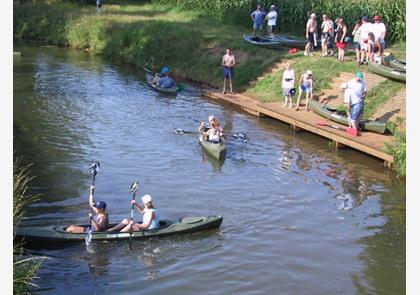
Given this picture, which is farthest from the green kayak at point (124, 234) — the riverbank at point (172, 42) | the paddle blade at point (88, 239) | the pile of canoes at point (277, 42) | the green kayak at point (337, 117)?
the pile of canoes at point (277, 42)

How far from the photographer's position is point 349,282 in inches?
452

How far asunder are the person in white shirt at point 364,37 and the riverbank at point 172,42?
1.77 ft

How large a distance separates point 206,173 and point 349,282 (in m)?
6.80

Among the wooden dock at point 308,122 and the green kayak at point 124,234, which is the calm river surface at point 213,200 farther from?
the wooden dock at point 308,122

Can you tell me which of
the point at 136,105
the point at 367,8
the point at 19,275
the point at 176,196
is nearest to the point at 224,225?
the point at 176,196

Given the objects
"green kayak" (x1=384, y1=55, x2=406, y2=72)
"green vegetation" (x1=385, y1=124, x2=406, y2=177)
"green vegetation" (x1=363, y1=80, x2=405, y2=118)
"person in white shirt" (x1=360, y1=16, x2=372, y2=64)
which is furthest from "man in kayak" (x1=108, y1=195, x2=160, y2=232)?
"person in white shirt" (x1=360, y1=16, x2=372, y2=64)

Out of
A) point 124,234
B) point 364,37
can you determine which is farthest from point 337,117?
point 124,234

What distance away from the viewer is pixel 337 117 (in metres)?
21.0

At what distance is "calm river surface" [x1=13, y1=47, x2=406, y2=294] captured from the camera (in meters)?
11.5

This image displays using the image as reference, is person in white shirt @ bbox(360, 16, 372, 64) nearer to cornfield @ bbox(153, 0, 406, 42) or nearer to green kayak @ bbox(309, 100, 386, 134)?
green kayak @ bbox(309, 100, 386, 134)

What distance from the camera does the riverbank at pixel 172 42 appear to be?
26.9m

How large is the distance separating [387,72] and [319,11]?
12.5 metres

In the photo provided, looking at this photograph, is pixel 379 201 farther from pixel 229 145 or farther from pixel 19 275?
pixel 19 275
